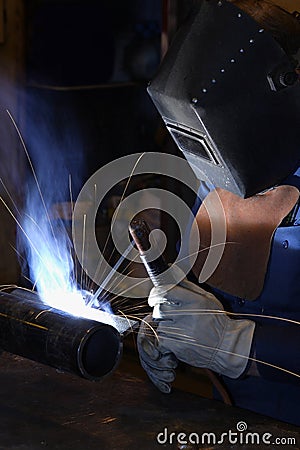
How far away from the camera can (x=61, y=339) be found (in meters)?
1.46

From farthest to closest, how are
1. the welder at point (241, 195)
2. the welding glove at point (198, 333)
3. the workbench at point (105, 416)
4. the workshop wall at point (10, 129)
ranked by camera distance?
the workshop wall at point (10, 129) → the welding glove at point (198, 333) → the welder at point (241, 195) → the workbench at point (105, 416)

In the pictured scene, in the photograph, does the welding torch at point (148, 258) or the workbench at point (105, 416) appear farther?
the welding torch at point (148, 258)

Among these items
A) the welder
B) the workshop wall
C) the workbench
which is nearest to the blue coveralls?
the welder

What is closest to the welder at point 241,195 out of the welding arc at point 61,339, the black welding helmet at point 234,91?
the black welding helmet at point 234,91

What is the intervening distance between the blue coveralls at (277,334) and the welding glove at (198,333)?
3 cm

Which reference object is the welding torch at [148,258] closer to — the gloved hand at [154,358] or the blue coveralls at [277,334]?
the gloved hand at [154,358]

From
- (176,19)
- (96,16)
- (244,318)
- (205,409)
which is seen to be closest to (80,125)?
(96,16)

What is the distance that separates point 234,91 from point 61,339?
0.60 meters

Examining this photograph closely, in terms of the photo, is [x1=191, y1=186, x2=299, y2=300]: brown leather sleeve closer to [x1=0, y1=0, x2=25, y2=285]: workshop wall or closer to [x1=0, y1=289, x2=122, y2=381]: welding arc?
[x1=0, y1=289, x2=122, y2=381]: welding arc

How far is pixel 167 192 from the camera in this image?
129 inches

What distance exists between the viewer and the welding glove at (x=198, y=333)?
Result: 1.64 metres

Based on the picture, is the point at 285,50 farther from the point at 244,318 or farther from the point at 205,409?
the point at 205,409

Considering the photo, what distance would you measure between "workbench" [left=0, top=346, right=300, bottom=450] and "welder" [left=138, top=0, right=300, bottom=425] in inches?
3.5

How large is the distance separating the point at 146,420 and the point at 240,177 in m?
0.53
